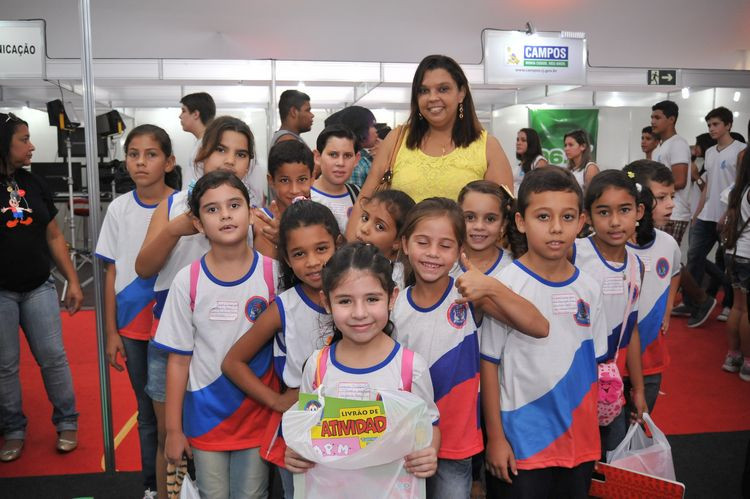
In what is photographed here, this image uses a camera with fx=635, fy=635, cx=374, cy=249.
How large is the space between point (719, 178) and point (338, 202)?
4274 millimetres

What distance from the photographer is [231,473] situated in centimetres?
194

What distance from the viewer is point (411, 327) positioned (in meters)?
1.72

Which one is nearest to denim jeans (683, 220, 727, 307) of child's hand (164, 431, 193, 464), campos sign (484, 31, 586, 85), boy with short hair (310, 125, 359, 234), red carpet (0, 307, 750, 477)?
red carpet (0, 307, 750, 477)

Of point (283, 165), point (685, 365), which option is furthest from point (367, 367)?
point (685, 365)

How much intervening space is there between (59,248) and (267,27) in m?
5.46

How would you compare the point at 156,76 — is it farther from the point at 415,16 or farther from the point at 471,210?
the point at 471,210

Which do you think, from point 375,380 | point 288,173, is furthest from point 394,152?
point 375,380

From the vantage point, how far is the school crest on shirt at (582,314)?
5.87 feet

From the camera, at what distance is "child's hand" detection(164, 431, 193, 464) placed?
1.84 m

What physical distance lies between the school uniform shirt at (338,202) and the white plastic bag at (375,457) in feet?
4.41

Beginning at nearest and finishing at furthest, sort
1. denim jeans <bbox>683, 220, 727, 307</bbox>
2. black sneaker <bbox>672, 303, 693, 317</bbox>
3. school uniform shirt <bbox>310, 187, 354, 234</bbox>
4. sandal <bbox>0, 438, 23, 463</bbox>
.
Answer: school uniform shirt <bbox>310, 187, 354, 234</bbox>, sandal <bbox>0, 438, 23, 463</bbox>, denim jeans <bbox>683, 220, 727, 307</bbox>, black sneaker <bbox>672, 303, 693, 317</bbox>

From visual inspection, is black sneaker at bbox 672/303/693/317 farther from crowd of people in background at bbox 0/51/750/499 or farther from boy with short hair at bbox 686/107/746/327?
crowd of people in background at bbox 0/51/750/499

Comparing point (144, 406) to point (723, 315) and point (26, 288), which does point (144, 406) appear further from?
point (723, 315)

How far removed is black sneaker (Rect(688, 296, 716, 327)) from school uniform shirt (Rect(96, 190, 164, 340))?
4.91 metres
